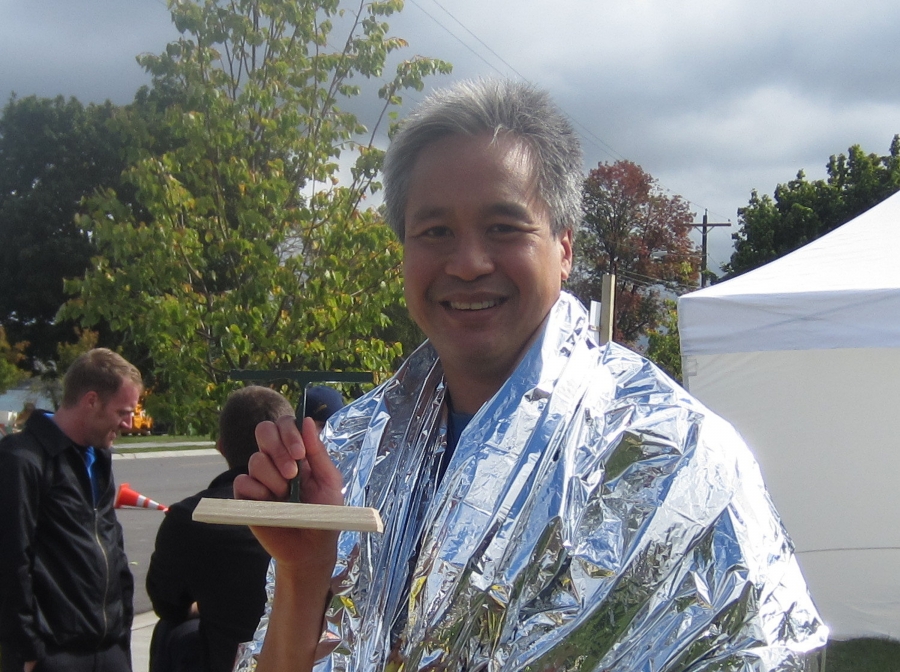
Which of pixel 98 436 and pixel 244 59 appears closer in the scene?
pixel 98 436

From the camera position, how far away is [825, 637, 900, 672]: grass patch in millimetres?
5270

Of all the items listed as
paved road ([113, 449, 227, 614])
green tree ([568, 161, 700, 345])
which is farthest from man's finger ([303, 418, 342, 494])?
green tree ([568, 161, 700, 345])

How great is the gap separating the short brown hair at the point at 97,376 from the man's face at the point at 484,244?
98.2 inches

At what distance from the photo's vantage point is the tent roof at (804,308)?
13.9ft

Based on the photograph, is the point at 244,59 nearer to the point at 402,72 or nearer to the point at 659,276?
the point at 402,72

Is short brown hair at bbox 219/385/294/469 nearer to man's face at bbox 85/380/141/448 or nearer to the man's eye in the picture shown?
man's face at bbox 85/380/141/448

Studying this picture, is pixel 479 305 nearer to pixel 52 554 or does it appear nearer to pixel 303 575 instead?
pixel 303 575

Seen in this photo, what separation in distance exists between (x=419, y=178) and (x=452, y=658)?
2.30ft

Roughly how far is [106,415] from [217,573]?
947 mm

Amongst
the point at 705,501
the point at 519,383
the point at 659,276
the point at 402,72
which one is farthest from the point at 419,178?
the point at 659,276

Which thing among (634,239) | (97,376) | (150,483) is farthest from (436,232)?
(634,239)

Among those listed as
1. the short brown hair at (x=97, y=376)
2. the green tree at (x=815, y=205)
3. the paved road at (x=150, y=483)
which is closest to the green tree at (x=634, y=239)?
the green tree at (x=815, y=205)

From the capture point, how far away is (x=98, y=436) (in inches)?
135

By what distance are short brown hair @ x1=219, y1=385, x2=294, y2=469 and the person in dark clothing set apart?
10 centimetres
